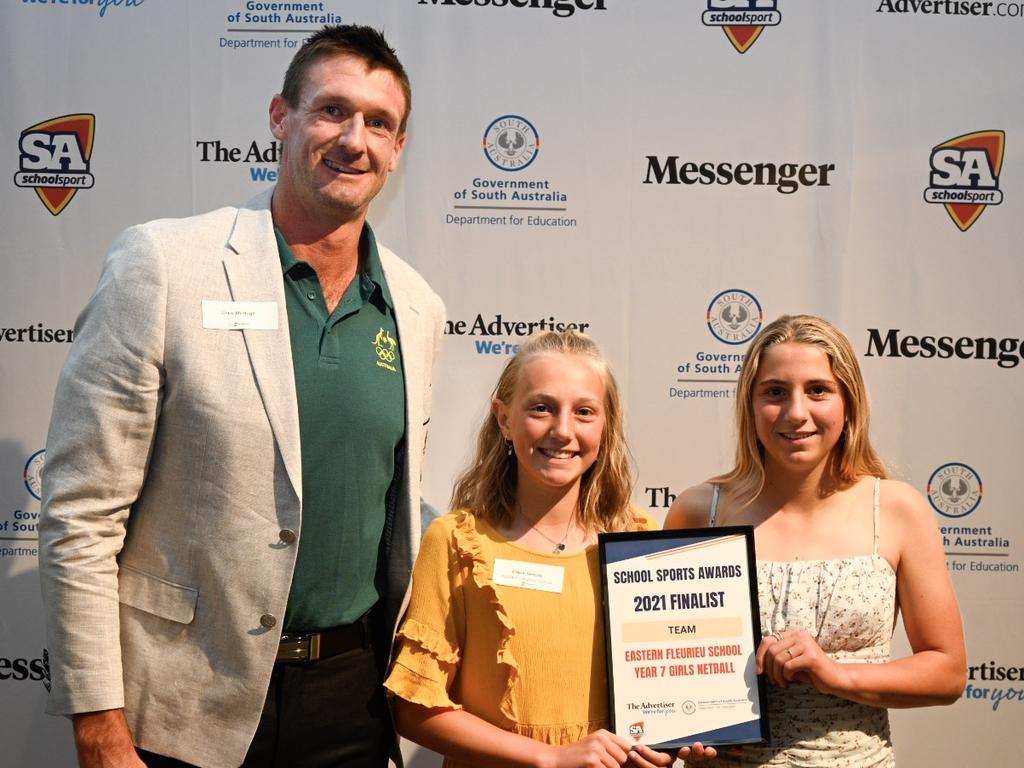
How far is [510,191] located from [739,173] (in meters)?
0.93

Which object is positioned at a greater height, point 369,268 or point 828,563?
point 369,268

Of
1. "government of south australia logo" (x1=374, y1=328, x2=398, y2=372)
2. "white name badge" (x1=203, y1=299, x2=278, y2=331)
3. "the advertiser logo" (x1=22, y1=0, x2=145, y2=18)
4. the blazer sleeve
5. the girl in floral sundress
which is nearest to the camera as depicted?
the blazer sleeve

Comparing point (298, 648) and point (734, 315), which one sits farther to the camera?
point (734, 315)

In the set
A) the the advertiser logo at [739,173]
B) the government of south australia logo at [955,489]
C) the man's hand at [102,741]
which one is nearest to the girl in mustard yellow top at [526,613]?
the man's hand at [102,741]

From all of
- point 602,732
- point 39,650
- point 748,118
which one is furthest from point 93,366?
point 748,118

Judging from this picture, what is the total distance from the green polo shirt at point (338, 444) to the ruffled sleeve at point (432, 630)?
0.49 ft

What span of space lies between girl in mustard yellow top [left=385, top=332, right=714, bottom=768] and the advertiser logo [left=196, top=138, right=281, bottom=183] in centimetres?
189

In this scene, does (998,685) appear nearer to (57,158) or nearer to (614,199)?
(614,199)

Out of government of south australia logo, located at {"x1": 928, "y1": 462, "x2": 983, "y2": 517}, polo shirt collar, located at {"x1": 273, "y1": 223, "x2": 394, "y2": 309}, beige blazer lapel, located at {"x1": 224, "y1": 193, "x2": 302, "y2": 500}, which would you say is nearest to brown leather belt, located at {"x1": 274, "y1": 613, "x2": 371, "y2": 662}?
beige blazer lapel, located at {"x1": 224, "y1": 193, "x2": 302, "y2": 500}

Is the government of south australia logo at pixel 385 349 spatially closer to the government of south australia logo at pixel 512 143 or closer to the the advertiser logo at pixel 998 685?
the government of south australia logo at pixel 512 143

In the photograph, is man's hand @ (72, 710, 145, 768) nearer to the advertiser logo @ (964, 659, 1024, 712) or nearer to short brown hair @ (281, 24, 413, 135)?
short brown hair @ (281, 24, 413, 135)

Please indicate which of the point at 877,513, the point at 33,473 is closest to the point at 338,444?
the point at 877,513

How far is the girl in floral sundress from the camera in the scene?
86.0 inches

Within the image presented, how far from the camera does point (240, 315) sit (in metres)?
2.08
